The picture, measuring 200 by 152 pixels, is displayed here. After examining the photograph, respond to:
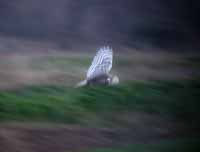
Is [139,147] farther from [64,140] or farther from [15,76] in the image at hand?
[15,76]

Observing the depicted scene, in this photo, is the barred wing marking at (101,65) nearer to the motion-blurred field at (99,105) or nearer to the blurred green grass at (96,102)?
the motion-blurred field at (99,105)

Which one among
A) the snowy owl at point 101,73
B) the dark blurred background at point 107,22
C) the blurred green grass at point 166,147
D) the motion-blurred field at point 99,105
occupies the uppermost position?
the dark blurred background at point 107,22

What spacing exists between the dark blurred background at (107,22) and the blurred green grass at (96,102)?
25.3ft

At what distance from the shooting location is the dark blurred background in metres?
21.3

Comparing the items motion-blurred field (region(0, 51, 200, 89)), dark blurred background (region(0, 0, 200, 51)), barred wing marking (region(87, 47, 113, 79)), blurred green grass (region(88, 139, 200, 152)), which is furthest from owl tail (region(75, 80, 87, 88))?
dark blurred background (region(0, 0, 200, 51))

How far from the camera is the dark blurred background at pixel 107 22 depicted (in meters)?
21.3

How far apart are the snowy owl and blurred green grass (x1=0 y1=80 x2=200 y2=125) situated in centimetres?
51

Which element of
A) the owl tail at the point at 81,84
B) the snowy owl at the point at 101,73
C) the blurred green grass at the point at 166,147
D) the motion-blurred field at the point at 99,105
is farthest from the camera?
the snowy owl at the point at 101,73

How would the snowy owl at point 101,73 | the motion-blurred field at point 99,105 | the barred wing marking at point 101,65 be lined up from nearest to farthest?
1. the motion-blurred field at point 99,105
2. the snowy owl at point 101,73
3. the barred wing marking at point 101,65

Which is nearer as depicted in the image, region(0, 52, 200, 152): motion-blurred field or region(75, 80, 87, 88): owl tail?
region(0, 52, 200, 152): motion-blurred field

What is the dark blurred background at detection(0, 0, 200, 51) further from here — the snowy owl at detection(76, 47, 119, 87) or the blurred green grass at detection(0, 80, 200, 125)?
the blurred green grass at detection(0, 80, 200, 125)

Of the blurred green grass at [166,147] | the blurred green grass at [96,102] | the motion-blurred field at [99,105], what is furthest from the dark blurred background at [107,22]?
the blurred green grass at [166,147]

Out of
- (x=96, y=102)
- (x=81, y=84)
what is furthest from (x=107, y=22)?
(x=96, y=102)

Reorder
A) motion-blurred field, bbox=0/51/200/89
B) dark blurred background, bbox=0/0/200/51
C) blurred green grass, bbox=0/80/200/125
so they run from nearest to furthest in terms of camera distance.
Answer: blurred green grass, bbox=0/80/200/125 → motion-blurred field, bbox=0/51/200/89 → dark blurred background, bbox=0/0/200/51
